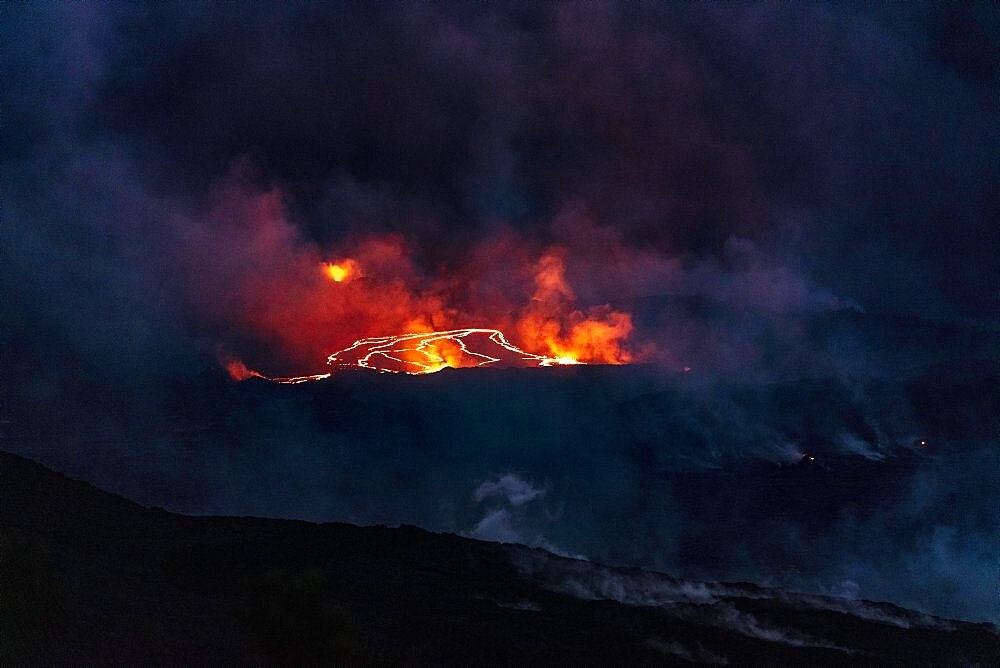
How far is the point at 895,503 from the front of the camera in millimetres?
162000

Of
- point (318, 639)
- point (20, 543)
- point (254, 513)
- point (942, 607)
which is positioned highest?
point (254, 513)

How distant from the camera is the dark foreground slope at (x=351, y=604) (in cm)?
4384

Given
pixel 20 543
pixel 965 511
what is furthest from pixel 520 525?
pixel 20 543

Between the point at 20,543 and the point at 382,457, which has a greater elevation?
the point at 382,457

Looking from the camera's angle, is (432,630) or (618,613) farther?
(618,613)

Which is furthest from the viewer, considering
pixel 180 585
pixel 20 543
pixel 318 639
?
pixel 180 585

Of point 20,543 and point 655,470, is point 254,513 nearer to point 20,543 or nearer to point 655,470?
point 655,470

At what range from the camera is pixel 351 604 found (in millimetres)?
64562

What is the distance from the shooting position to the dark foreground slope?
43.8 metres

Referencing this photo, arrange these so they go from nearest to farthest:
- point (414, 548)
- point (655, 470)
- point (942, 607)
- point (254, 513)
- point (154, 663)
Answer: point (154, 663), point (414, 548), point (942, 607), point (254, 513), point (655, 470)

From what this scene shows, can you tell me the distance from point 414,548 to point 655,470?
11071cm

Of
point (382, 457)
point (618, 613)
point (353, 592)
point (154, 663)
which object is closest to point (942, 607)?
point (618, 613)

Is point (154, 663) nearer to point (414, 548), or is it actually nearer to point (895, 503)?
point (414, 548)

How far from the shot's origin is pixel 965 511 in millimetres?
156625
